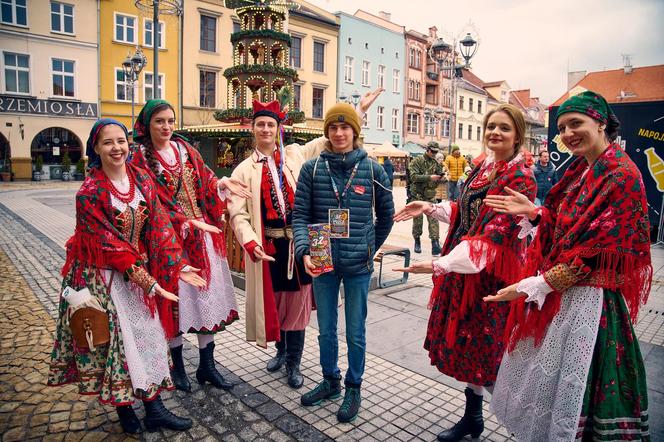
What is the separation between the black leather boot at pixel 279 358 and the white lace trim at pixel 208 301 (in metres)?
0.61

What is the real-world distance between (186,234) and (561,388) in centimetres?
252

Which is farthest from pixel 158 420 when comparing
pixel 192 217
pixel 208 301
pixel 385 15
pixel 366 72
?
pixel 385 15

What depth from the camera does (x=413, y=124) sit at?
4162 cm

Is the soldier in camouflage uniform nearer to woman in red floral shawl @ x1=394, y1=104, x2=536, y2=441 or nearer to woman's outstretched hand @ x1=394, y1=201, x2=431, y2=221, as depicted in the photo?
woman's outstretched hand @ x1=394, y1=201, x2=431, y2=221

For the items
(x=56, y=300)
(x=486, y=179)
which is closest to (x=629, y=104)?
(x=486, y=179)

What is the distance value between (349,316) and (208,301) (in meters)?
1.09

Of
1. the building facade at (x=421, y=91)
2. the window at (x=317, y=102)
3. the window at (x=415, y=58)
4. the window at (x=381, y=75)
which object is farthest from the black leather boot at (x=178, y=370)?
the window at (x=415, y=58)

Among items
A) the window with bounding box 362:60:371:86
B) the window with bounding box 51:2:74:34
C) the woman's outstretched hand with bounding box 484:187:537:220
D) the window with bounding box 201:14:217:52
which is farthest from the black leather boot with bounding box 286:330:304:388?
the window with bounding box 362:60:371:86

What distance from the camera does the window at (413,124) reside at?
41.2m

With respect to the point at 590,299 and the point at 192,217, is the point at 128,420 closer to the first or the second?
the point at 192,217

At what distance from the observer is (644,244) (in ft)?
6.91

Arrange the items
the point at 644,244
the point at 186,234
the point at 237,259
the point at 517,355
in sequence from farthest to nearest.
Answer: the point at 237,259 → the point at 186,234 → the point at 517,355 → the point at 644,244

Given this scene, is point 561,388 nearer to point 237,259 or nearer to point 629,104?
point 237,259

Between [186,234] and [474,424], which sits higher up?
[186,234]
